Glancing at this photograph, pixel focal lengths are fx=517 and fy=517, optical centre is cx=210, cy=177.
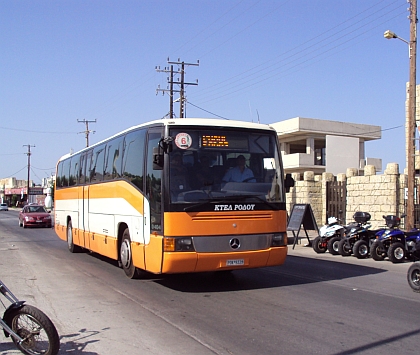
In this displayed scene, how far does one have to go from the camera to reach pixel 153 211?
30.4 ft

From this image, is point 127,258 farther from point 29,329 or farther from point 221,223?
point 29,329

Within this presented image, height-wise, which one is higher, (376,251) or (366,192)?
(366,192)

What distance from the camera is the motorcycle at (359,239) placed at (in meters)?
14.6

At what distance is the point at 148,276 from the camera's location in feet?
36.6

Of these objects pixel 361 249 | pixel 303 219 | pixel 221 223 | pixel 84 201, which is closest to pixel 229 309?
pixel 221 223

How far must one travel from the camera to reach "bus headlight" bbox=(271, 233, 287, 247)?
31.6 ft

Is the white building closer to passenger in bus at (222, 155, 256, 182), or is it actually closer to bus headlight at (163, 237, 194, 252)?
passenger in bus at (222, 155, 256, 182)

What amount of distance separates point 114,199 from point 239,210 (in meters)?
3.75

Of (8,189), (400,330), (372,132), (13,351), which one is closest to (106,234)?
(13,351)

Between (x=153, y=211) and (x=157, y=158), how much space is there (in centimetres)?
103

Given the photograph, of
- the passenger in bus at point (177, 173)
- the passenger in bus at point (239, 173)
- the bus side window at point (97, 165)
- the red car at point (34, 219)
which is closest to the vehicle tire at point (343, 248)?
the passenger in bus at point (239, 173)

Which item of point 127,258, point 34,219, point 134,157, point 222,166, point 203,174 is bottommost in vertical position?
point 34,219

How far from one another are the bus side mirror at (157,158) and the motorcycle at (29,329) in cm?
A: 384

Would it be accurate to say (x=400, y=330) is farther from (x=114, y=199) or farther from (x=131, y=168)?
(x=114, y=199)
